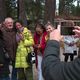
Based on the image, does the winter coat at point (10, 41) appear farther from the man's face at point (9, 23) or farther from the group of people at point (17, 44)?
the man's face at point (9, 23)

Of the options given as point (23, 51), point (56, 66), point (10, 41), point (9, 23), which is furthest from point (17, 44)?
point (56, 66)

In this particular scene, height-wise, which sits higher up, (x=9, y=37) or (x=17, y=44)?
(x=9, y=37)

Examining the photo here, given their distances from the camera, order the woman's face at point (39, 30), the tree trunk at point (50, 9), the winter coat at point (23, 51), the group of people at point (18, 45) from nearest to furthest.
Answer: the group of people at point (18, 45) < the winter coat at point (23, 51) < the woman's face at point (39, 30) < the tree trunk at point (50, 9)

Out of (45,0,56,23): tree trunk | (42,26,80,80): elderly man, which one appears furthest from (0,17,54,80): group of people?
(45,0,56,23): tree trunk

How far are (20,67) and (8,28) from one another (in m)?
0.91

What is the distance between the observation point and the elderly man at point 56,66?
6.48 feet

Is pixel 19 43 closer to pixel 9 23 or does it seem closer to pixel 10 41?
pixel 10 41

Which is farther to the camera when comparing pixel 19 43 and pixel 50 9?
pixel 50 9

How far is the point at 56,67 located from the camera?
6.79 ft

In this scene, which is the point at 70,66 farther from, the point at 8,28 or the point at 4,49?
the point at 8,28

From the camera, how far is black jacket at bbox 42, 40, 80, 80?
1.97 m

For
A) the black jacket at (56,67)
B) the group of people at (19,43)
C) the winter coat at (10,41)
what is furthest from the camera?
the group of people at (19,43)

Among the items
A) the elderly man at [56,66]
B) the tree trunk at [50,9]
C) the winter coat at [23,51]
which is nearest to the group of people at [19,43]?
the winter coat at [23,51]

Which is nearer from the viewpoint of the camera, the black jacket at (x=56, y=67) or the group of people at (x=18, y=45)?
the black jacket at (x=56, y=67)
